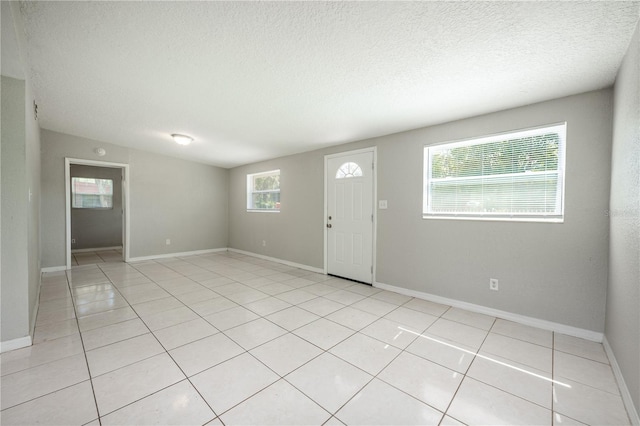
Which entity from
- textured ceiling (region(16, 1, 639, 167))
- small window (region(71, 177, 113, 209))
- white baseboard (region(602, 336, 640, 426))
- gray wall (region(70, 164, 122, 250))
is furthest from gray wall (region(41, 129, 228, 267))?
white baseboard (region(602, 336, 640, 426))

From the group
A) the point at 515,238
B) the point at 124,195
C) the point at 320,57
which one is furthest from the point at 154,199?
the point at 515,238

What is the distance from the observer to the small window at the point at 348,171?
4.21 m

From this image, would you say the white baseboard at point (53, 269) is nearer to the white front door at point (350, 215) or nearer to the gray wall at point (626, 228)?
the white front door at point (350, 215)

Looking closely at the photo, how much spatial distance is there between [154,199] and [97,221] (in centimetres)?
261

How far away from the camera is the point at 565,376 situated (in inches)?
72.6

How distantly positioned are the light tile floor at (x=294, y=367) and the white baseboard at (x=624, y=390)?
0.13 ft

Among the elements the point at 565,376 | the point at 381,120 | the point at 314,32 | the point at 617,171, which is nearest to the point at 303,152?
the point at 381,120

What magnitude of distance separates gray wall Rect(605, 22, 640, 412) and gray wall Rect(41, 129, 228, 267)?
23.6 feet

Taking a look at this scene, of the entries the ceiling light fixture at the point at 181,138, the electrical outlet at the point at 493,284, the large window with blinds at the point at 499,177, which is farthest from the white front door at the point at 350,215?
the ceiling light fixture at the point at 181,138

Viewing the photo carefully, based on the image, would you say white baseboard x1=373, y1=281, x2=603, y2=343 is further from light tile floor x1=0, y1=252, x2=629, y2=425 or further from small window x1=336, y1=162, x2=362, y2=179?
small window x1=336, y1=162, x2=362, y2=179

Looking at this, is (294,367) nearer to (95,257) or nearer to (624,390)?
(624,390)

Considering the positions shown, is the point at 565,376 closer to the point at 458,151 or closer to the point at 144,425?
the point at 458,151

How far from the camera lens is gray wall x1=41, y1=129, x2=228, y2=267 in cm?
464

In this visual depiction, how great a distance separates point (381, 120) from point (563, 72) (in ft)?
5.57
